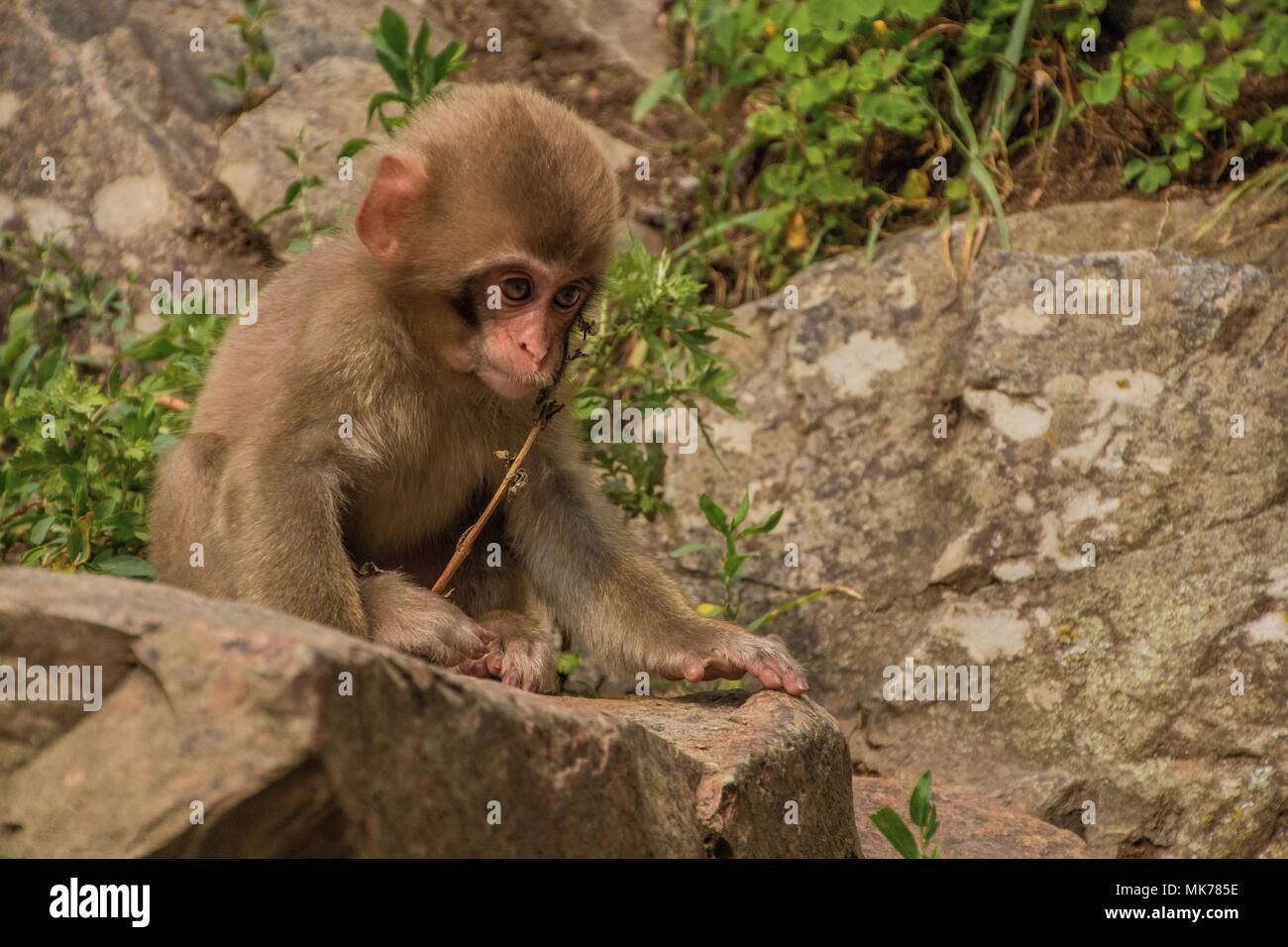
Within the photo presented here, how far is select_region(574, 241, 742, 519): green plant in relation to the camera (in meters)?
5.82

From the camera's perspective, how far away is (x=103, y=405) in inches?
228

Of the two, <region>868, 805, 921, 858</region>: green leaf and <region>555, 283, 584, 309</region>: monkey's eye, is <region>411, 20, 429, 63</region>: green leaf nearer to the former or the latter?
<region>555, 283, 584, 309</region>: monkey's eye

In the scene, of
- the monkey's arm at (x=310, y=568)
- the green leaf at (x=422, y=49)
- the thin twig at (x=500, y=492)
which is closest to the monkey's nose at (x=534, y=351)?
the thin twig at (x=500, y=492)

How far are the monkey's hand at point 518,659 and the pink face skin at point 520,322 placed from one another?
0.82 meters

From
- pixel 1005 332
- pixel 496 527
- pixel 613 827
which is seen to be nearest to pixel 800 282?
pixel 1005 332

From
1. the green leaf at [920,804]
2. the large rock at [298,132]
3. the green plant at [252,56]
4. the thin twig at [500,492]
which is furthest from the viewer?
the large rock at [298,132]

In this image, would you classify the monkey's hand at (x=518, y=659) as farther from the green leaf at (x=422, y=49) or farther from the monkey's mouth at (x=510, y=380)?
the green leaf at (x=422, y=49)

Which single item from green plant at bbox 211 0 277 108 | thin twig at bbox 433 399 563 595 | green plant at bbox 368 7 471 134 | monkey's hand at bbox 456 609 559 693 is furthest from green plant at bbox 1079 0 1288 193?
green plant at bbox 211 0 277 108

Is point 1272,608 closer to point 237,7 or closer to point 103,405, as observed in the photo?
point 103,405

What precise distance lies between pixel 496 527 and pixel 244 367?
1077 mm

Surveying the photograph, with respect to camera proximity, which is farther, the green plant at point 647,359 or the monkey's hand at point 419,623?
the green plant at point 647,359

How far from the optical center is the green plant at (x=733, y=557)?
18.1 ft

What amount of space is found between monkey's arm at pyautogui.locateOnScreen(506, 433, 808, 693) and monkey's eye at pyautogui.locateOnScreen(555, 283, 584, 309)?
806 mm

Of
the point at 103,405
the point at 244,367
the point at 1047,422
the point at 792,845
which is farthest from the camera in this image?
the point at 1047,422
